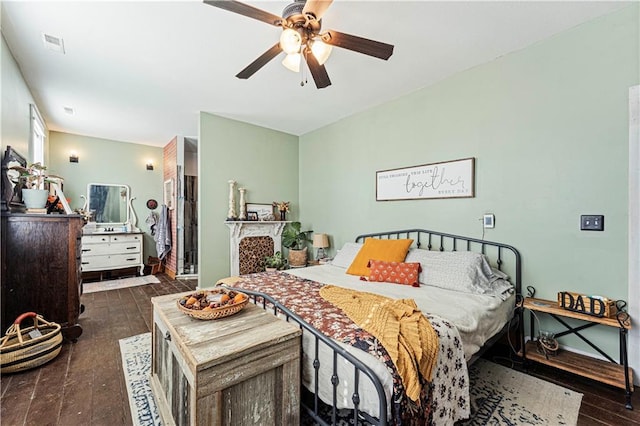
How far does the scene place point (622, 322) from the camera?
1.81 m

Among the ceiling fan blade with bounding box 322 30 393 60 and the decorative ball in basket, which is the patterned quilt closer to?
the decorative ball in basket

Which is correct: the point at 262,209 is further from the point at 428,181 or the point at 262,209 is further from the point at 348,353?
the point at 348,353

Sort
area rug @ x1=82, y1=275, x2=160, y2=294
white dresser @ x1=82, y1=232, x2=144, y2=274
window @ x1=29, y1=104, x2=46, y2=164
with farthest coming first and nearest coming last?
1. white dresser @ x1=82, y1=232, x2=144, y2=274
2. area rug @ x1=82, y1=275, x2=160, y2=294
3. window @ x1=29, y1=104, x2=46, y2=164

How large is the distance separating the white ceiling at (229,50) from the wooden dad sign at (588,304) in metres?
2.15

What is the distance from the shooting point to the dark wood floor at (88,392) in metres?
1.65

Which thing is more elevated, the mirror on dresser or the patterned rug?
the mirror on dresser

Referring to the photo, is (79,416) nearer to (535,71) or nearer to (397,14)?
(397,14)

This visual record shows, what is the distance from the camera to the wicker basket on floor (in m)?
2.05

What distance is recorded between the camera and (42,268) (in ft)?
8.16

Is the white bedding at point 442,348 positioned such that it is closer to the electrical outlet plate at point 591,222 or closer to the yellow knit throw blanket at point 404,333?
the yellow knit throw blanket at point 404,333

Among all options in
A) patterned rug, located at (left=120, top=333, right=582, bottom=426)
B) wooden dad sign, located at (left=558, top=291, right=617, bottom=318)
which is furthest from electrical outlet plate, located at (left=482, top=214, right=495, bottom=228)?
patterned rug, located at (left=120, top=333, right=582, bottom=426)

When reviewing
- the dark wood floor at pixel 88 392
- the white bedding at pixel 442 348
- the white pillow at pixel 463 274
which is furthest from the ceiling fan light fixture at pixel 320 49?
the dark wood floor at pixel 88 392

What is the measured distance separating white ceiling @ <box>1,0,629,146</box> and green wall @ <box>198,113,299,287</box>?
1.34ft

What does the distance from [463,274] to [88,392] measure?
9.72ft
